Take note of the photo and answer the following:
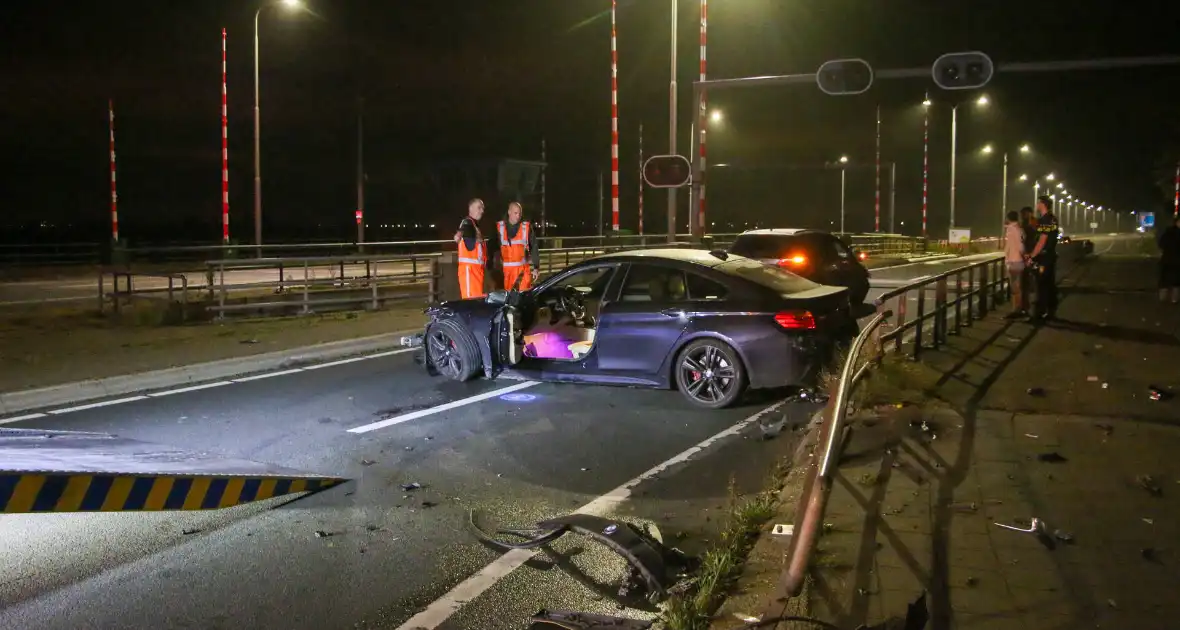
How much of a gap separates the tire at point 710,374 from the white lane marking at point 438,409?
1929mm

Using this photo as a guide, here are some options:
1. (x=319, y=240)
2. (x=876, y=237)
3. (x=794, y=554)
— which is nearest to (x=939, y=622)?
(x=794, y=554)

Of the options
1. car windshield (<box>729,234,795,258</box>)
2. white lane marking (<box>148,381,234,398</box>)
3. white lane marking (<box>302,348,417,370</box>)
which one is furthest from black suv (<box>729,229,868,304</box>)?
white lane marking (<box>148,381,234,398</box>)

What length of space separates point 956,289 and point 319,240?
37575mm

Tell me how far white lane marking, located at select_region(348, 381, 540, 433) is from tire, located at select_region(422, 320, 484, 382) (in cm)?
34

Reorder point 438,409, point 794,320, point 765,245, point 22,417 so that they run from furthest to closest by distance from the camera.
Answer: point 765,245 < point 438,409 < point 22,417 < point 794,320

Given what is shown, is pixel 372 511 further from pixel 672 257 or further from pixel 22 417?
pixel 22 417

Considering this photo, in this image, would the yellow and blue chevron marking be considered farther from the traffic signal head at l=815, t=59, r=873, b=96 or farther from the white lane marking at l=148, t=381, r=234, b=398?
the traffic signal head at l=815, t=59, r=873, b=96

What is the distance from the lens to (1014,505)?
5816 mm

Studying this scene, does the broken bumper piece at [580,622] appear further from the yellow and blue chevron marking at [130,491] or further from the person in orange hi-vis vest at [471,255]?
the person in orange hi-vis vest at [471,255]

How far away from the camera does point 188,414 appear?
→ 9.12 m

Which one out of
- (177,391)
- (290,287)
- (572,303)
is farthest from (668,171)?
(177,391)

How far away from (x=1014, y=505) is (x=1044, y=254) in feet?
33.4

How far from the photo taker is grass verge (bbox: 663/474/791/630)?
4.14 meters

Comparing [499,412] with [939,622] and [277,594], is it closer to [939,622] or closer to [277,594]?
[277,594]
